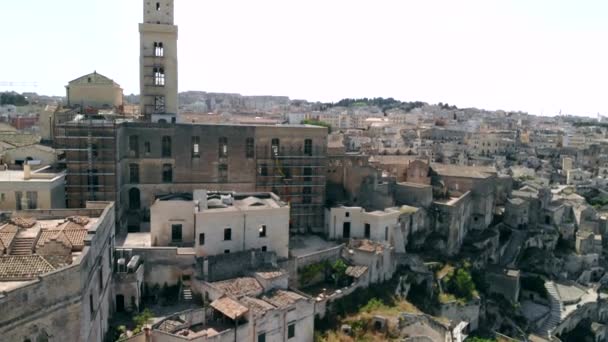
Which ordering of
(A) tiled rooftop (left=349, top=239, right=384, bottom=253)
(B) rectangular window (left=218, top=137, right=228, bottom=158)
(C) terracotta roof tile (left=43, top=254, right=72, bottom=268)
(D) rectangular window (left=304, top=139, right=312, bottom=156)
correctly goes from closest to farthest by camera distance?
(C) terracotta roof tile (left=43, top=254, right=72, bottom=268) → (A) tiled rooftop (left=349, top=239, right=384, bottom=253) → (B) rectangular window (left=218, top=137, right=228, bottom=158) → (D) rectangular window (left=304, top=139, right=312, bottom=156)

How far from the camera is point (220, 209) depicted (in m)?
32.0

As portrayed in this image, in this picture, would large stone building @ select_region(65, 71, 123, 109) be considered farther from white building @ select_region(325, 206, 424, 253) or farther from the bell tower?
white building @ select_region(325, 206, 424, 253)

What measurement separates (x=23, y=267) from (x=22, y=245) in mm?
2868

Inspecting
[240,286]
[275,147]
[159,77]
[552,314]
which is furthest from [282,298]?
[552,314]

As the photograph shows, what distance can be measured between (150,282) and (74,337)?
9.59 metres

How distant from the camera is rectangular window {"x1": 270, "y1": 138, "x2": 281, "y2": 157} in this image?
40.2 meters

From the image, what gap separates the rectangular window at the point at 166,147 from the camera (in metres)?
38.2

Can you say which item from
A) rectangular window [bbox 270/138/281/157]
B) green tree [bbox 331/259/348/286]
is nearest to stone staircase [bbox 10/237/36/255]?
green tree [bbox 331/259/348/286]

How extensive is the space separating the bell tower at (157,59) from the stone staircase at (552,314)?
107ft

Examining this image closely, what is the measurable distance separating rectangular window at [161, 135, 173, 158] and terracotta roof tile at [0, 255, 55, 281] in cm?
1712

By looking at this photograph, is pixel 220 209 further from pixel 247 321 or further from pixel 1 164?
pixel 1 164

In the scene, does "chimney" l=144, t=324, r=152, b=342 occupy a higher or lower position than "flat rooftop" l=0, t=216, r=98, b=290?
lower

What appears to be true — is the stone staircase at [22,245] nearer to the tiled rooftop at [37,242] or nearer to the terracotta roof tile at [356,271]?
the tiled rooftop at [37,242]

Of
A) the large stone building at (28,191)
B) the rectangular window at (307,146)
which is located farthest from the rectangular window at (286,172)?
A: the large stone building at (28,191)
